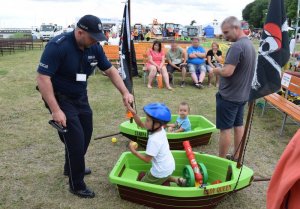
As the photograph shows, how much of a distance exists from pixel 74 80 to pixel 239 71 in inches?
74.4

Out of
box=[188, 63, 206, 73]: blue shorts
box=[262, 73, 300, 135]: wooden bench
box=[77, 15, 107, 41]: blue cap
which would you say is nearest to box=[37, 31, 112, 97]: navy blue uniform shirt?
box=[77, 15, 107, 41]: blue cap

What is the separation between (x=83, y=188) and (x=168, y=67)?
6.52m

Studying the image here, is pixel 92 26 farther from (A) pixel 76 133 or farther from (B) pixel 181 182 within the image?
(B) pixel 181 182

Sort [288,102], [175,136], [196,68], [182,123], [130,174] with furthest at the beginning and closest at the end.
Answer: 1. [196,68]
2. [288,102]
3. [182,123]
4. [175,136]
5. [130,174]

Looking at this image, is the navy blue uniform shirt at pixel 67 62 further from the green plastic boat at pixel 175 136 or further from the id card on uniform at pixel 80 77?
the green plastic boat at pixel 175 136

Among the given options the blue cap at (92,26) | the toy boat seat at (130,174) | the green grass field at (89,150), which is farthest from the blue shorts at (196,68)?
the blue cap at (92,26)

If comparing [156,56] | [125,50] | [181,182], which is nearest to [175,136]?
[181,182]

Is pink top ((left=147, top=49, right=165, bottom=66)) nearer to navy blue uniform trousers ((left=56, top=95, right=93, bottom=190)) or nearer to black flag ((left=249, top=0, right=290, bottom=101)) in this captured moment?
navy blue uniform trousers ((left=56, top=95, right=93, bottom=190))

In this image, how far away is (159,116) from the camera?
315 centimetres

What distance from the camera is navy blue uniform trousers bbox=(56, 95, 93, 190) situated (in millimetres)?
3125

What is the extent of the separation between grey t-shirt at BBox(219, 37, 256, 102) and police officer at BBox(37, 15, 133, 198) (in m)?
1.19

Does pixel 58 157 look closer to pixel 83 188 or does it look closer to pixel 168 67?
pixel 83 188

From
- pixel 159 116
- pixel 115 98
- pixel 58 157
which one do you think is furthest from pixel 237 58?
pixel 115 98

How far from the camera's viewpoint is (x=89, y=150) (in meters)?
4.80
